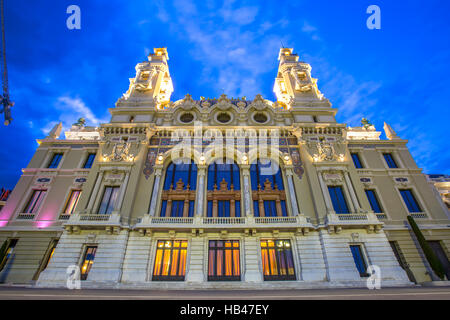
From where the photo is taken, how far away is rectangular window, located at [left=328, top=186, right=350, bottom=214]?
2212 centimetres

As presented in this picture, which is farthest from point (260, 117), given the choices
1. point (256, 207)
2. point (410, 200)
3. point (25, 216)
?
point (25, 216)

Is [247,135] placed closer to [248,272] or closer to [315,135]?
[315,135]

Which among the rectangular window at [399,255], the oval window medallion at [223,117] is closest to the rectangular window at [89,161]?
the oval window medallion at [223,117]

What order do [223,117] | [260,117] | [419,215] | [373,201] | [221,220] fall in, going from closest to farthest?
[221,220] → [419,215] → [373,201] → [223,117] → [260,117]

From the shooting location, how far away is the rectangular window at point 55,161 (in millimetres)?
26812

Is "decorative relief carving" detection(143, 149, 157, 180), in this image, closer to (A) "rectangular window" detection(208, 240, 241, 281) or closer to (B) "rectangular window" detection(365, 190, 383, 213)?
(A) "rectangular window" detection(208, 240, 241, 281)

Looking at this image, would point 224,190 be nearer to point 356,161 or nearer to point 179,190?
point 179,190

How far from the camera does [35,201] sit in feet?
78.7

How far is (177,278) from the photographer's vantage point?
18.6m

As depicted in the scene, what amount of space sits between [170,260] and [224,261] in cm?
505

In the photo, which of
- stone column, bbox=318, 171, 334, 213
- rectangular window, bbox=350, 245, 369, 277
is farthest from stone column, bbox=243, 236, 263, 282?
rectangular window, bbox=350, 245, 369, 277

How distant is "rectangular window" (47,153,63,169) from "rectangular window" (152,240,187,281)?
18.4 meters
